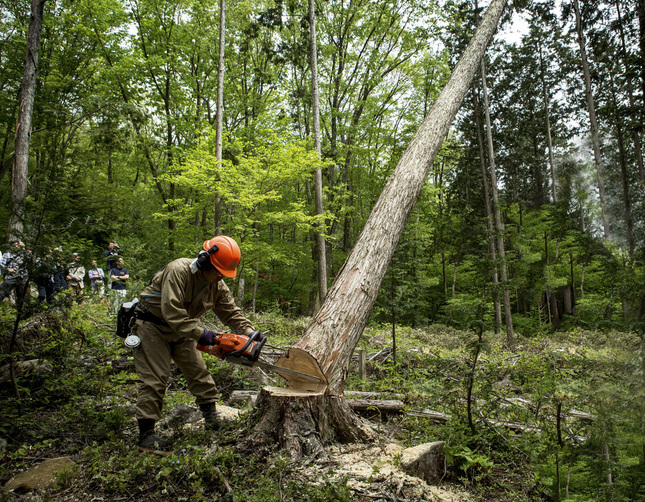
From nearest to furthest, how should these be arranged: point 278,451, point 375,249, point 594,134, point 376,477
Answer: point 376,477 < point 278,451 < point 375,249 < point 594,134

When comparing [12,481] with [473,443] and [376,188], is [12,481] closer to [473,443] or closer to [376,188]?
[473,443]

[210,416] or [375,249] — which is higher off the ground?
[375,249]

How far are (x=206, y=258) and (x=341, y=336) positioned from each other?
1525 millimetres

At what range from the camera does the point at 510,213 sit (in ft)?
68.2

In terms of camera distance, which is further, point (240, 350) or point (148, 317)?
point (148, 317)

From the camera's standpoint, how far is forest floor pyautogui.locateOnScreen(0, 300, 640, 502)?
2.53m

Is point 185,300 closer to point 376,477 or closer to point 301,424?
point 301,424

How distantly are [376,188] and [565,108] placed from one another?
13.3 metres

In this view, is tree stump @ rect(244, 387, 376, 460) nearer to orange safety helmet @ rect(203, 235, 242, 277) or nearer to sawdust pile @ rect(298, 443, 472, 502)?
sawdust pile @ rect(298, 443, 472, 502)

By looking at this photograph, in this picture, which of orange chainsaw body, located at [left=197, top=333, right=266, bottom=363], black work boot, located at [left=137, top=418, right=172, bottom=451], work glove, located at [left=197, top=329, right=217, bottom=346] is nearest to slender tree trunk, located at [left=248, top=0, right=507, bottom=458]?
orange chainsaw body, located at [left=197, top=333, right=266, bottom=363]

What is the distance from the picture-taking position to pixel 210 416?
359 centimetres

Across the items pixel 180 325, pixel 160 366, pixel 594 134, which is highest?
pixel 594 134

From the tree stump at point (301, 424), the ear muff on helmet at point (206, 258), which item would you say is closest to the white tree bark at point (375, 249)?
the tree stump at point (301, 424)

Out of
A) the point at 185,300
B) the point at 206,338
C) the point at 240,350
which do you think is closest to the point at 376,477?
the point at 240,350
